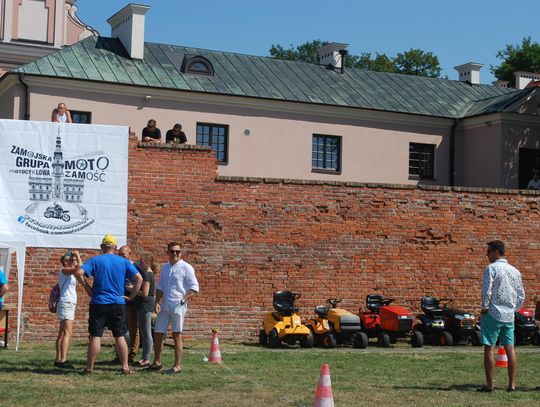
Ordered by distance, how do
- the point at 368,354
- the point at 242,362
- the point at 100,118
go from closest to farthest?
the point at 242,362 < the point at 368,354 < the point at 100,118

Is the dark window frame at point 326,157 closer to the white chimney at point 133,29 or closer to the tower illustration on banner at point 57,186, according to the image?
the white chimney at point 133,29

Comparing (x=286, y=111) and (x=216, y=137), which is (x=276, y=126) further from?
(x=216, y=137)

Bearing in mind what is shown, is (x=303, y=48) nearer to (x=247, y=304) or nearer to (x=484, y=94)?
(x=484, y=94)

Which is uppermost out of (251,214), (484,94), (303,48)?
(303,48)

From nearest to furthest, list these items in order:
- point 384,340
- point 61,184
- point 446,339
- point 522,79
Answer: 1. point 61,184
2. point 384,340
3. point 446,339
4. point 522,79

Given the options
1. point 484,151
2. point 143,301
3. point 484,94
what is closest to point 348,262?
point 143,301

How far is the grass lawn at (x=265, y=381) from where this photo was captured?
11203mm

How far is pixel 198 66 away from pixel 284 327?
13.1 meters

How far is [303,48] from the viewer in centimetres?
7681

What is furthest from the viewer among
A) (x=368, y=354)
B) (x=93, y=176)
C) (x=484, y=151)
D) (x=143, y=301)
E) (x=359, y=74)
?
(x=359, y=74)

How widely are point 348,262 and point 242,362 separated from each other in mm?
6446

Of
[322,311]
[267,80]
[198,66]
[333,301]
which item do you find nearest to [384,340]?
[322,311]

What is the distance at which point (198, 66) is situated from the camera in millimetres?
29906

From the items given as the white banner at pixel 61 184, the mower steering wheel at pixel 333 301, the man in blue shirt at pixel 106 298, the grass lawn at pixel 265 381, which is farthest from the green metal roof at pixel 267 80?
the man in blue shirt at pixel 106 298
